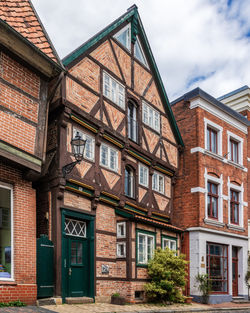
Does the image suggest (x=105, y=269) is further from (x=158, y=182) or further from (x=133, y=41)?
(x=133, y=41)

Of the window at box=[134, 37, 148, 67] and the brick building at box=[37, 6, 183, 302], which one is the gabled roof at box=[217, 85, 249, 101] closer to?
the brick building at box=[37, 6, 183, 302]

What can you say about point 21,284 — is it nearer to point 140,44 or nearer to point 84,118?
point 84,118

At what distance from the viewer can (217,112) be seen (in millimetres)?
21109

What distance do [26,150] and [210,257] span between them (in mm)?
11732

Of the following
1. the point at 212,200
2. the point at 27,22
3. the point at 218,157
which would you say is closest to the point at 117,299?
the point at 212,200

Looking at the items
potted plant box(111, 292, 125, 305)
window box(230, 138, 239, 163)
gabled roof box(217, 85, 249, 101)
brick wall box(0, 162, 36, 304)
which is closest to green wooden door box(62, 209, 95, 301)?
potted plant box(111, 292, 125, 305)

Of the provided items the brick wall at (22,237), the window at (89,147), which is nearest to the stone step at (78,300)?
the brick wall at (22,237)

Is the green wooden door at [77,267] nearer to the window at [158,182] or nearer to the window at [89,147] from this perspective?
the window at [89,147]

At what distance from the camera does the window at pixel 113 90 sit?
49.8 feet

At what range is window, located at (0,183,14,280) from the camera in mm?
10258

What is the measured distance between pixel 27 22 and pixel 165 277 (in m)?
9.55

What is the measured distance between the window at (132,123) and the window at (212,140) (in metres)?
5.18

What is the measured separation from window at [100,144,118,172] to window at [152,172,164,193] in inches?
127

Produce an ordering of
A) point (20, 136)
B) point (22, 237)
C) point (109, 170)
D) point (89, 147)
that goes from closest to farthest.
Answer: point (20, 136), point (22, 237), point (89, 147), point (109, 170)
